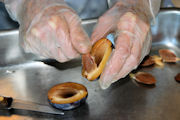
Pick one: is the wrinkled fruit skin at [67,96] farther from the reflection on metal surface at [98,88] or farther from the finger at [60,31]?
the finger at [60,31]

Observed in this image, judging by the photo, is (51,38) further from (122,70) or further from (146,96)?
(146,96)

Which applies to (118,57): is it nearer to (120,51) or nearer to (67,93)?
(120,51)

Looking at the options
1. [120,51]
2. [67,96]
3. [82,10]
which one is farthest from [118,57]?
[82,10]

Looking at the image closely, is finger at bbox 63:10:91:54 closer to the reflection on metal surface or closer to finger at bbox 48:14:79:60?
finger at bbox 48:14:79:60

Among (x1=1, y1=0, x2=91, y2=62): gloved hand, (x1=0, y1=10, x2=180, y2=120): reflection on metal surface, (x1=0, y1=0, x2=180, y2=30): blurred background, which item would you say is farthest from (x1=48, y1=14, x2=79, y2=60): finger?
(x1=0, y1=0, x2=180, y2=30): blurred background

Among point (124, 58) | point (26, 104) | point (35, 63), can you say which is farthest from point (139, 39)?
point (35, 63)

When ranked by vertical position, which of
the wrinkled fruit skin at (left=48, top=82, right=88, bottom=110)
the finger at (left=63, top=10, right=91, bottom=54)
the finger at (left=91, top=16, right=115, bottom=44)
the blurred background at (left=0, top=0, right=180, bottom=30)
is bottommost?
the wrinkled fruit skin at (left=48, top=82, right=88, bottom=110)

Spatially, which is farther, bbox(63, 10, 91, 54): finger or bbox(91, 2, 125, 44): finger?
bbox(91, 2, 125, 44): finger

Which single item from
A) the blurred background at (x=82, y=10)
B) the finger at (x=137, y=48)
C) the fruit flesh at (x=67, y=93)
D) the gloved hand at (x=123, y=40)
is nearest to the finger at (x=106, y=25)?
the gloved hand at (x=123, y=40)
